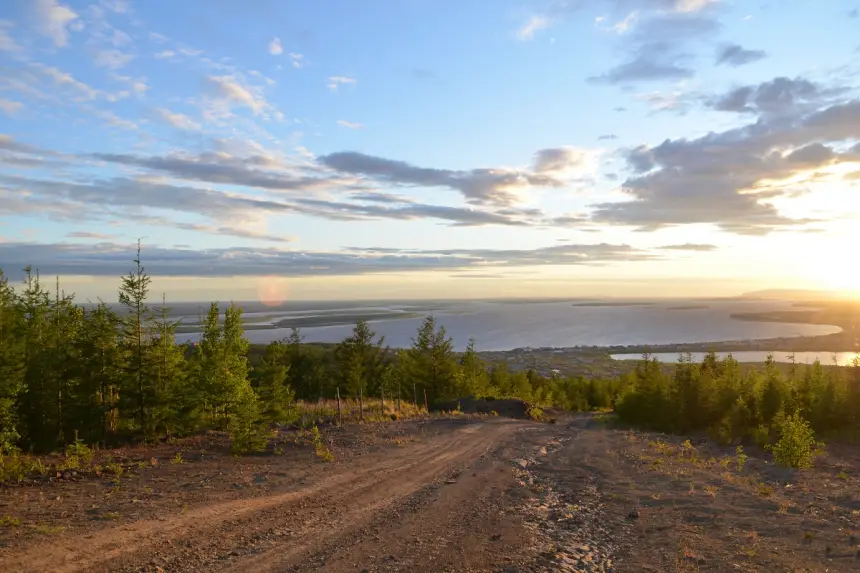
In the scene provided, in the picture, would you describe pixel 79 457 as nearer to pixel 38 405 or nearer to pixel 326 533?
pixel 38 405

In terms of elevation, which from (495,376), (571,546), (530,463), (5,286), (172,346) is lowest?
(495,376)

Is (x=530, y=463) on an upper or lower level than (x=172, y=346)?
lower

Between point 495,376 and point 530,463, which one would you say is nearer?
point 530,463

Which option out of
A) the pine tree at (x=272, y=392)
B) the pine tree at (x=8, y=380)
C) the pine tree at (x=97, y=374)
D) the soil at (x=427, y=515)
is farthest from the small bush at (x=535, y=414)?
the pine tree at (x=8, y=380)

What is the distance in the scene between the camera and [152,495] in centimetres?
1302

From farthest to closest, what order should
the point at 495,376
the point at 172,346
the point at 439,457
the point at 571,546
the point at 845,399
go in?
the point at 495,376
the point at 845,399
the point at 172,346
the point at 439,457
the point at 571,546

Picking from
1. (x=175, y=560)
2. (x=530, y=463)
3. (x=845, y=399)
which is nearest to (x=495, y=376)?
(x=845, y=399)

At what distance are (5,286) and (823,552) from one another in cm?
2724

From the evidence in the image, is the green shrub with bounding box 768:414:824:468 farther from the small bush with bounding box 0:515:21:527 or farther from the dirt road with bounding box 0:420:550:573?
the small bush with bounding box 0:515:21:527

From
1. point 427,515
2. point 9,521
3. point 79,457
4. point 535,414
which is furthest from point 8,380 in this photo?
point 535,414

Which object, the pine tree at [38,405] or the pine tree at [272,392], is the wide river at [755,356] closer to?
the pine tree at [272,392]

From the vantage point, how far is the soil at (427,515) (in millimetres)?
9336

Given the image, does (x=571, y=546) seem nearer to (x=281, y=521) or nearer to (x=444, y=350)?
(x=281, y=521)

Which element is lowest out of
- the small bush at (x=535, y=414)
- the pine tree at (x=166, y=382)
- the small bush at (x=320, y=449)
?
the small bush at (x=535, y=414)
